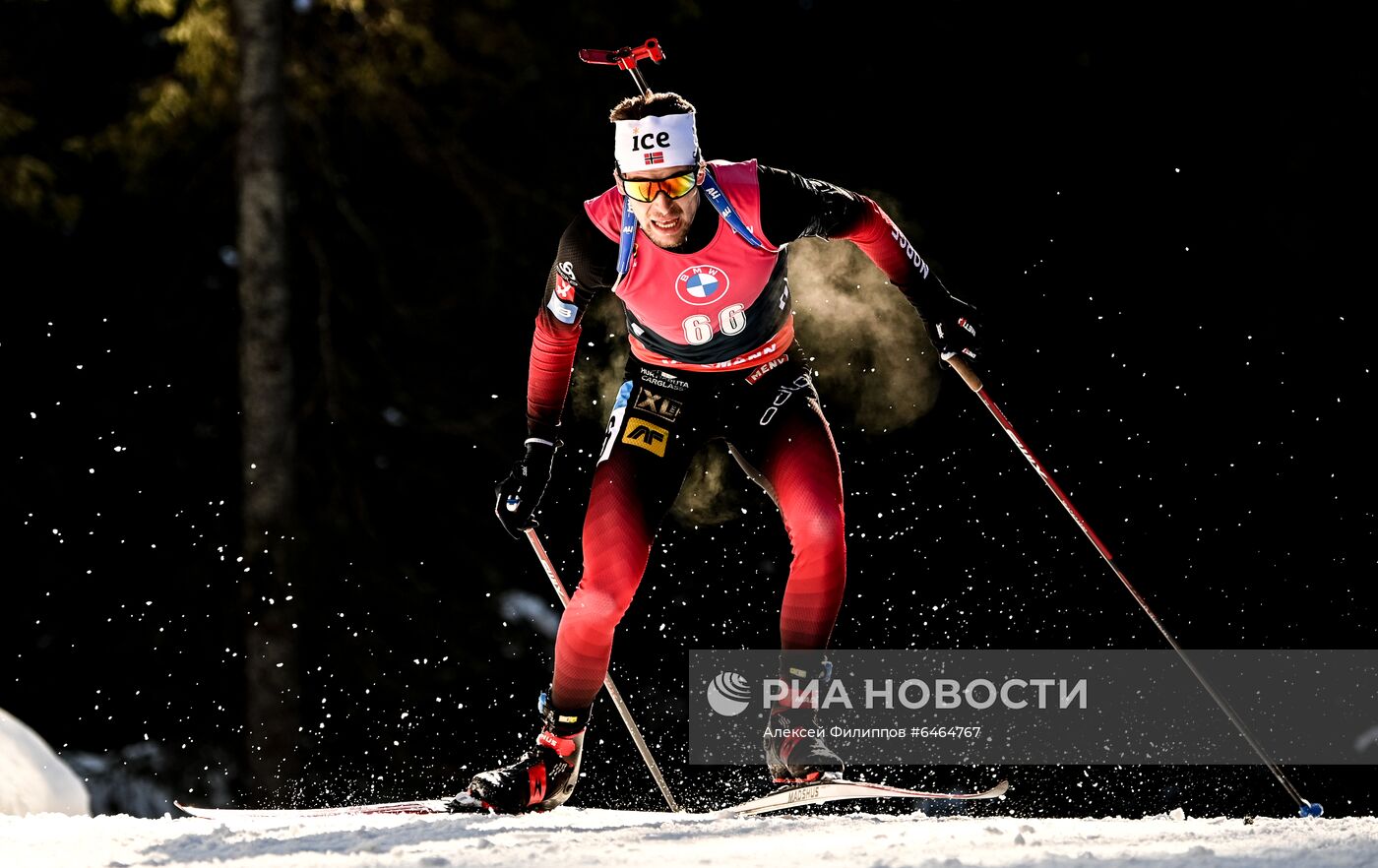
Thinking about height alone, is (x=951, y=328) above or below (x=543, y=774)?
above

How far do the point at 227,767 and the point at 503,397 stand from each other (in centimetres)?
306

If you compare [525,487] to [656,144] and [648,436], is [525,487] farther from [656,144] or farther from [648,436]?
[656,144]

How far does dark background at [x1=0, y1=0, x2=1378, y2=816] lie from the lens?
32.4ft

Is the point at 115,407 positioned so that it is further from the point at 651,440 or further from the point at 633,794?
the point at 651,440

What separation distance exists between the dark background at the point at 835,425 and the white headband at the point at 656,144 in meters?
5.35

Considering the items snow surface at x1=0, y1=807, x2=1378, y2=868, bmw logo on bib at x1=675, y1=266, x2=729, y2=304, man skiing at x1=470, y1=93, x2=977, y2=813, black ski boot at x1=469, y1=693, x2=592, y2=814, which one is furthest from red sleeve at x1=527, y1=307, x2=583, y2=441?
snow surface at x1=0, y1=807, x2=1378, y2=868

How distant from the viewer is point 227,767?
10414 mm

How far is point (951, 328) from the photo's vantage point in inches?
190

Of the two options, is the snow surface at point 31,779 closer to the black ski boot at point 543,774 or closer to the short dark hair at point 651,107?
the black ski boot at point 543,774

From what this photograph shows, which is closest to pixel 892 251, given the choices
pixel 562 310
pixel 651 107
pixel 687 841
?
pixel 651 107

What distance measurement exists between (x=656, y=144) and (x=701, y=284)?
0.42 m

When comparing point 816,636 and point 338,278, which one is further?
point 338,278

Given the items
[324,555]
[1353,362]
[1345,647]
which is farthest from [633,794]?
[1353,362]

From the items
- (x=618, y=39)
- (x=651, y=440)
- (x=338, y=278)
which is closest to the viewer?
(x=651, y=440)
